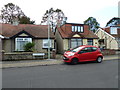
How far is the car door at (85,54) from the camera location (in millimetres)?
10680

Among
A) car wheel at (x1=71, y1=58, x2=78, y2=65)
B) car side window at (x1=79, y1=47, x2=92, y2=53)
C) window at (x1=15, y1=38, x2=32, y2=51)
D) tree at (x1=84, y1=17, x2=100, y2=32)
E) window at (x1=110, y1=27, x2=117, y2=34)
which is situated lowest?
car wheel at (x1=71, y1=58, x2=78, y2=65)

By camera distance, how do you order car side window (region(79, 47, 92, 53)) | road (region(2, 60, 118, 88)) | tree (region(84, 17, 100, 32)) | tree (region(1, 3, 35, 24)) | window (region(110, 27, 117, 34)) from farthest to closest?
1. tree (region(84, 17, 100, 32))
2. tree (region(1, 3, 35, 24))
3. window (region(110, 27, 117, 34))
4. car side window (region(79, 47, 92, 53))
5. road (region(2, 60, 118, 88))

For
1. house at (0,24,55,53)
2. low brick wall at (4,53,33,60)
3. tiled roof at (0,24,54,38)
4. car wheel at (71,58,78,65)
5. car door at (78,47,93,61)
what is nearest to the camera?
car wheel at (71,58,78,65)

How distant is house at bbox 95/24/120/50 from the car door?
16127 millimetres

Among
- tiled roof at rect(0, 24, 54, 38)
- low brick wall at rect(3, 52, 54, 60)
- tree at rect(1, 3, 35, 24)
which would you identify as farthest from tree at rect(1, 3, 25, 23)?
low brick wall at rect(3, 52, 54, 60)

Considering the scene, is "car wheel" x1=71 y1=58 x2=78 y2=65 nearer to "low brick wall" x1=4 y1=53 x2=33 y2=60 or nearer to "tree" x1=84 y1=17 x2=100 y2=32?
"low brick wall" x1=4 y1=53 x2=33 y2=60

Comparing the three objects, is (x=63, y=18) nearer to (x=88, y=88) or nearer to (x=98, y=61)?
(x=98, y=61)

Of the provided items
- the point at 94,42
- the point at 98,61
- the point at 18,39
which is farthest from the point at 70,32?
the point at 98,61

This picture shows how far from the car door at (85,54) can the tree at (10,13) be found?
1149 inches

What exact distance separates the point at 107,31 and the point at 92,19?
2746cm

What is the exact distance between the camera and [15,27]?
20344mm

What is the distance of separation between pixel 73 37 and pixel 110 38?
35.2 ft

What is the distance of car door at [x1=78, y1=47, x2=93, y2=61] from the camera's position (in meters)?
10.7

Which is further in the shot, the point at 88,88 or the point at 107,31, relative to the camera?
the point at 107,31
